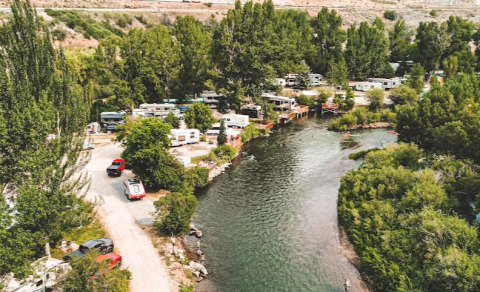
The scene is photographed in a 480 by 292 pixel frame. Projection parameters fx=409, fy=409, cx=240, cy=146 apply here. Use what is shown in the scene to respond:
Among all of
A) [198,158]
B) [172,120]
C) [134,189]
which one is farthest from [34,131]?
[172,120]

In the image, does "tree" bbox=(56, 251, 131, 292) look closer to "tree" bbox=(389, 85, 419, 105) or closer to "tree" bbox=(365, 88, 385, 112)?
"tree" bbox=(365, 88, 385, 112)

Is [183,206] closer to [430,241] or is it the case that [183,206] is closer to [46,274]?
[46,274]

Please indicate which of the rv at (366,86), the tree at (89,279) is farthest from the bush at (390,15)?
the tree at (89,279)

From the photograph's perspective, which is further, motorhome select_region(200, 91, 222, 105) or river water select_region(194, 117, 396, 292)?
motorhome select_region(200, 91, 222, 105)

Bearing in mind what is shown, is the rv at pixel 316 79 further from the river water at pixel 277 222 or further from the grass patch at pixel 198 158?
the grass patch at pixel 198 158

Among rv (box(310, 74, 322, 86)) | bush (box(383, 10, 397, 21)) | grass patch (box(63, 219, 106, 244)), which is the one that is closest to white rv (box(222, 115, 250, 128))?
grass patch (box(63, 219, 106, 244))
